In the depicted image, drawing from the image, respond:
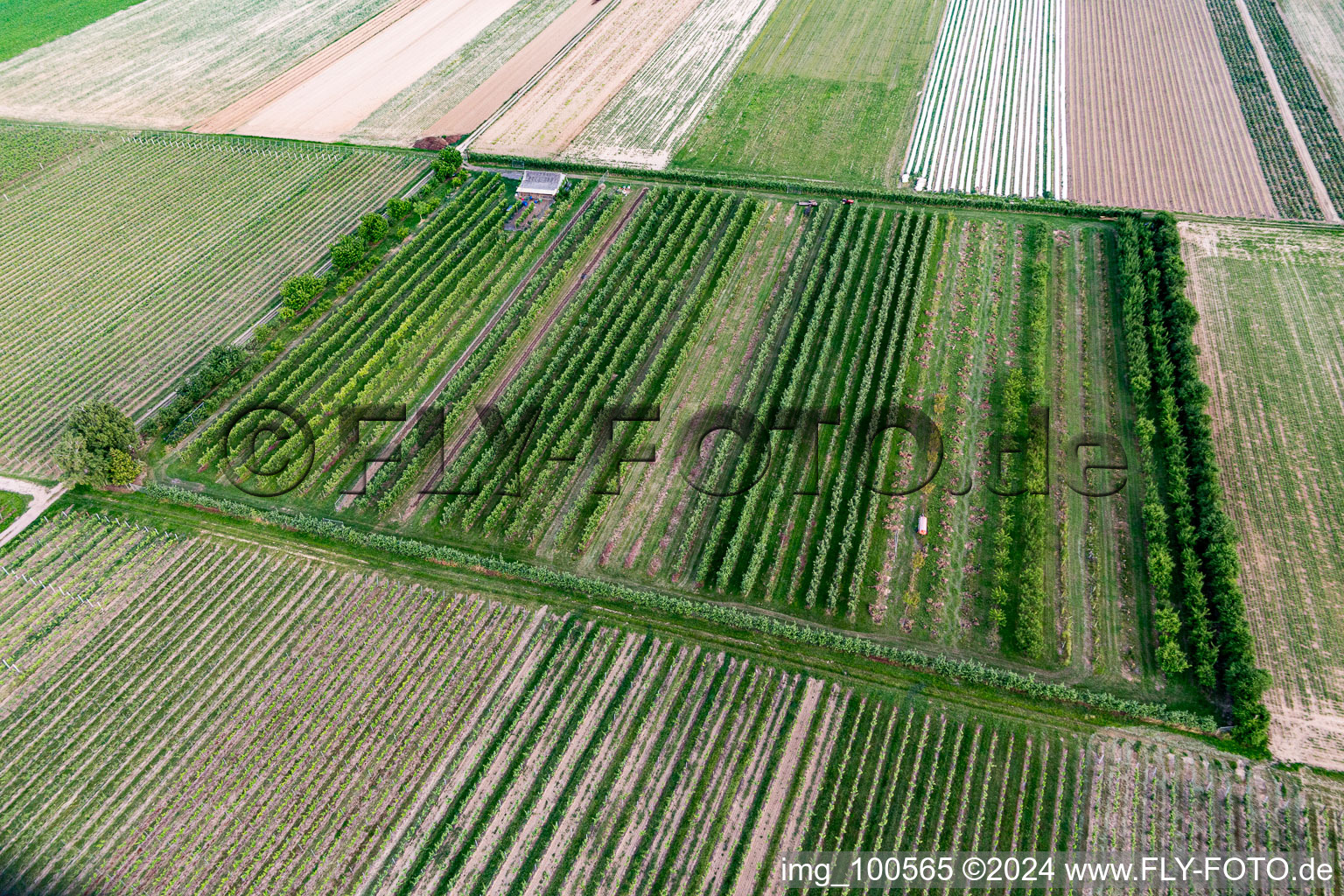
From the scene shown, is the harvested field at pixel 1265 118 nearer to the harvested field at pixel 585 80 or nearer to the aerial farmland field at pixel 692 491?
the aerial farmland field at pixel 692 491

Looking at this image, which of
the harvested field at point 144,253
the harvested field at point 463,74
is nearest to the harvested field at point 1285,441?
the harvested field at point 144,253

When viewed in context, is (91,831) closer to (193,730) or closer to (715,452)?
(193,730)

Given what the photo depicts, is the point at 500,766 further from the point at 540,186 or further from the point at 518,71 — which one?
the point at 518,71

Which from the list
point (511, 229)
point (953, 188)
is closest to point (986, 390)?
point (953, 188)

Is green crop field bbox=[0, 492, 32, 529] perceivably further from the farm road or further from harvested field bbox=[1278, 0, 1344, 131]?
harvested field bbox=[1278, 0, 1344, 131]

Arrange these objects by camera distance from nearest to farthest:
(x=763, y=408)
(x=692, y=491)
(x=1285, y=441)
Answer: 1. (x=1285, y=441)
2. (x=692, y=491)
3. (x=763, y=408)

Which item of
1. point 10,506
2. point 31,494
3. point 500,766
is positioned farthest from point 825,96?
point 10,506
